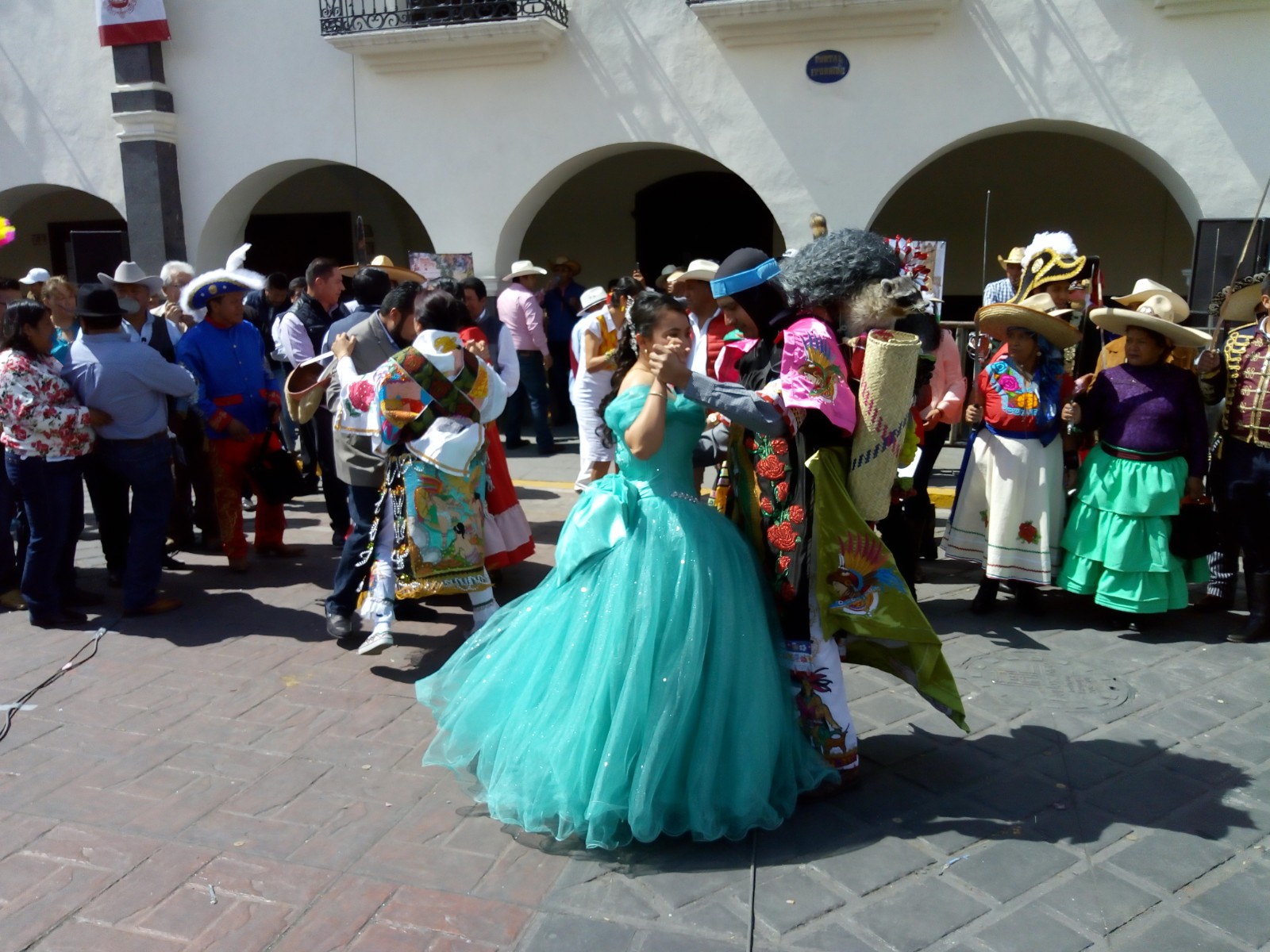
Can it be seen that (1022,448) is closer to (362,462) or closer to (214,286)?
(362,462)

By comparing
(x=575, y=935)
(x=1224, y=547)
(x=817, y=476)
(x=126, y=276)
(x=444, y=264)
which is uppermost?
(x=444, y=264)

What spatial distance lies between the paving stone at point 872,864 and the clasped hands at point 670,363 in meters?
1.52

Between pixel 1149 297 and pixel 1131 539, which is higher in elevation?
pixel 1149 297

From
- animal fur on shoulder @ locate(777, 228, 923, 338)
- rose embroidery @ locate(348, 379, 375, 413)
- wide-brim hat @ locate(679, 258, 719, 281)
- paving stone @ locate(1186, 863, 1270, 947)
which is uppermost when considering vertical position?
wide-brim hat @ locate(679, 258, 719, 281)

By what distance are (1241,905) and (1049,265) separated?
3464 millimetres

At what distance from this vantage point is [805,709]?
350 cm

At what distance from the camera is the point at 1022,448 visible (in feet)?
17.7

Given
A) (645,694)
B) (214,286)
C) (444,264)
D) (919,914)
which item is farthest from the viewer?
(444,264)

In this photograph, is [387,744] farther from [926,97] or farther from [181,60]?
[181,60]

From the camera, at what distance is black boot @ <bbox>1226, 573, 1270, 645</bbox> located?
5059 millimetres

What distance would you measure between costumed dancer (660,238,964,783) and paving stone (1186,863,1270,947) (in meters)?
0.88

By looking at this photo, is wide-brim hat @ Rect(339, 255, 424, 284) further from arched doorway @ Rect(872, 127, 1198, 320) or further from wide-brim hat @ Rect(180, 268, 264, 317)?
arched doorway @ Rect(872, 127, 1198, 320)

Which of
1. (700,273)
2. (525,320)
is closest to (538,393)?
(525,320)

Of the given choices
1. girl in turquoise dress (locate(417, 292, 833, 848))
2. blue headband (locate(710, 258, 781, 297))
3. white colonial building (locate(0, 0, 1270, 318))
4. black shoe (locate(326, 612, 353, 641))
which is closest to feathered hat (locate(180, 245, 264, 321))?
black shoe (locate(326, 612, 353, 641))
